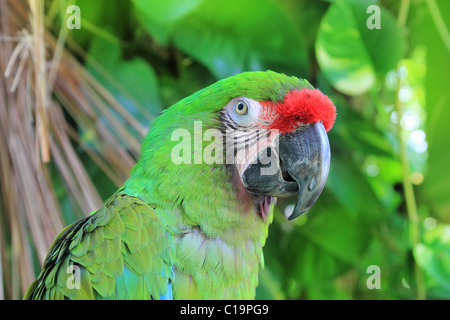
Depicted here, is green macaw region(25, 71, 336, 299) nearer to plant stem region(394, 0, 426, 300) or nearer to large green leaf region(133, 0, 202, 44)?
large green leaf region(133, 0, 202, 44)

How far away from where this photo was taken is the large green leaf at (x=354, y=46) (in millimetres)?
1254

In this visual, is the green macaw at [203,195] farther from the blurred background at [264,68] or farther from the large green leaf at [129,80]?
the large green leaf at [129,80]

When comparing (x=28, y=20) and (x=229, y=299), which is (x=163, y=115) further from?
(x=28, y=20)

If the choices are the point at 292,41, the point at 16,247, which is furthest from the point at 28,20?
the point at 292,41

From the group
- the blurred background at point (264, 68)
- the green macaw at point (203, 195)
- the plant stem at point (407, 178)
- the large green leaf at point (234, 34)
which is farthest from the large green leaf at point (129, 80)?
the plant stem at point (407, 178)

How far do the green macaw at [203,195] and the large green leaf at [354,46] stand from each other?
0.51m

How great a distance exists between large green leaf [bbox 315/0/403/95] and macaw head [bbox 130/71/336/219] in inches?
20.2

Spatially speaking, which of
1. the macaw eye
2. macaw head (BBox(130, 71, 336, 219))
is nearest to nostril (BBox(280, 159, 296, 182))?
macaw head (BBox(130, 71, 336, 219))

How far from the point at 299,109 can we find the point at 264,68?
0.59 meters

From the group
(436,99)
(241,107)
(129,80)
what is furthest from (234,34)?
(436,99)

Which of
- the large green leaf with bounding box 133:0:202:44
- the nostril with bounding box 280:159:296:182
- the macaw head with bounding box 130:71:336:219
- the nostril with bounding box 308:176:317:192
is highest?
the large green leaf with bounding box 133:0:202:44

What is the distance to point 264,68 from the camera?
133 centimetres

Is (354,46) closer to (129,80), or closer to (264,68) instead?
(264,68)

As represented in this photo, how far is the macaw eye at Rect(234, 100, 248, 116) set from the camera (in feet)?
2.66
